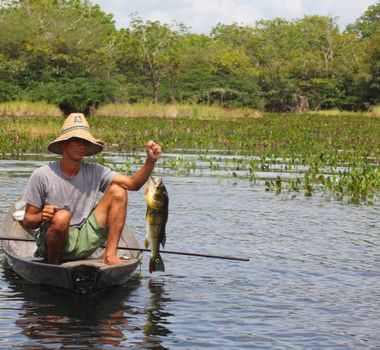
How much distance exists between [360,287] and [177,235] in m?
3.36

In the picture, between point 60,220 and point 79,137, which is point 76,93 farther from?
point 60,220

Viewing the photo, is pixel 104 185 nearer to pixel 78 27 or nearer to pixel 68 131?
pixel 68 131

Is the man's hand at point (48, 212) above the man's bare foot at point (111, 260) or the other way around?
above

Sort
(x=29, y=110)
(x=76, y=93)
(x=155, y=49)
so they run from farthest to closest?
(x=155, y=49) → (x=76, y=93) → (x=29, y=110)

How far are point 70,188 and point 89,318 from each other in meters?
1.16

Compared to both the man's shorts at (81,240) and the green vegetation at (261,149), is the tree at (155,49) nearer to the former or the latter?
the green vegetation at (261,149)

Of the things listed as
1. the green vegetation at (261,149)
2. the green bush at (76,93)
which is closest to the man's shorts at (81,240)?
the green vegetation at (261,149)

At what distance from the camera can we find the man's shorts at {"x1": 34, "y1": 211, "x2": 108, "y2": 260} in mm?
7875

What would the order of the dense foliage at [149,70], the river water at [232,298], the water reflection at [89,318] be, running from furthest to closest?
the dense foliage at [149,70], the river water at [232,298], the water reflection at [89,318]

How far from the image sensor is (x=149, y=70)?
219ft

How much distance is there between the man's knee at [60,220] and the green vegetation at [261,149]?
8.69 metres

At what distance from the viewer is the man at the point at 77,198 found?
25.4 feet

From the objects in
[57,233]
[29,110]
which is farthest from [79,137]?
[29,110]

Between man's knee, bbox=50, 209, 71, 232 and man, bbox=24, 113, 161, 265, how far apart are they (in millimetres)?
33
